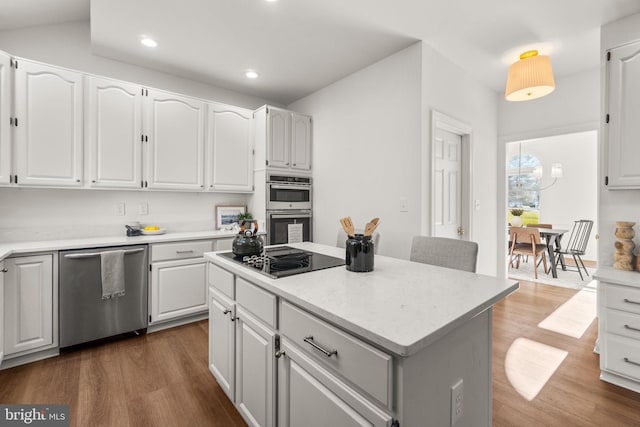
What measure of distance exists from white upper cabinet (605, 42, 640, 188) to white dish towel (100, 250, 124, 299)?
409cm

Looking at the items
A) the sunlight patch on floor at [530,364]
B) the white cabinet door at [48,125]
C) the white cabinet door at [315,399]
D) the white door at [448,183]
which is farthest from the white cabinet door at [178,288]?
the sunlight patch on floor at [530,364]

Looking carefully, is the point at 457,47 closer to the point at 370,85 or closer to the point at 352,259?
the point at 370,85

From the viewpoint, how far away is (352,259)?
4.88ft

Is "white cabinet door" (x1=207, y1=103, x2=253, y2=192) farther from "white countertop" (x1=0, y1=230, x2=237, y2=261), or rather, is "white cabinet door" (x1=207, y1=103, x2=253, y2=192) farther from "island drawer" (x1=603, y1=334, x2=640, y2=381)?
"island drawer" (x1=603, y1=334, x2=640, y2=381)

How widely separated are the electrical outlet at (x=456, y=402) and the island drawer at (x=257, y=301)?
72 cm

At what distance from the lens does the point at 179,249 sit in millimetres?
2875

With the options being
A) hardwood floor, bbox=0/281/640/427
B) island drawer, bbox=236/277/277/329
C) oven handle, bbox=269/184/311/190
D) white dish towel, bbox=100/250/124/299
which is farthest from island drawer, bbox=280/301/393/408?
oven handle, bbox=269/184/311/190

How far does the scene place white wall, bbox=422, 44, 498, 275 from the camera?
8.94 feet

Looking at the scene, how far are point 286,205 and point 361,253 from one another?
2380 mm

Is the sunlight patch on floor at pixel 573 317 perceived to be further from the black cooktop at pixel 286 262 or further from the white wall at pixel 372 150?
the black cooktop at pixel 286 262

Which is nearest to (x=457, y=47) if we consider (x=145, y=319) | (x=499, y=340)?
(x=499, y=340)

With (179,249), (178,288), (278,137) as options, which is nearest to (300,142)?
(278,137)

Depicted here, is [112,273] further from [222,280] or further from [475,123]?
[475,123]

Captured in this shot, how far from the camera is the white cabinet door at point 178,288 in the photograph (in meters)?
2.75
